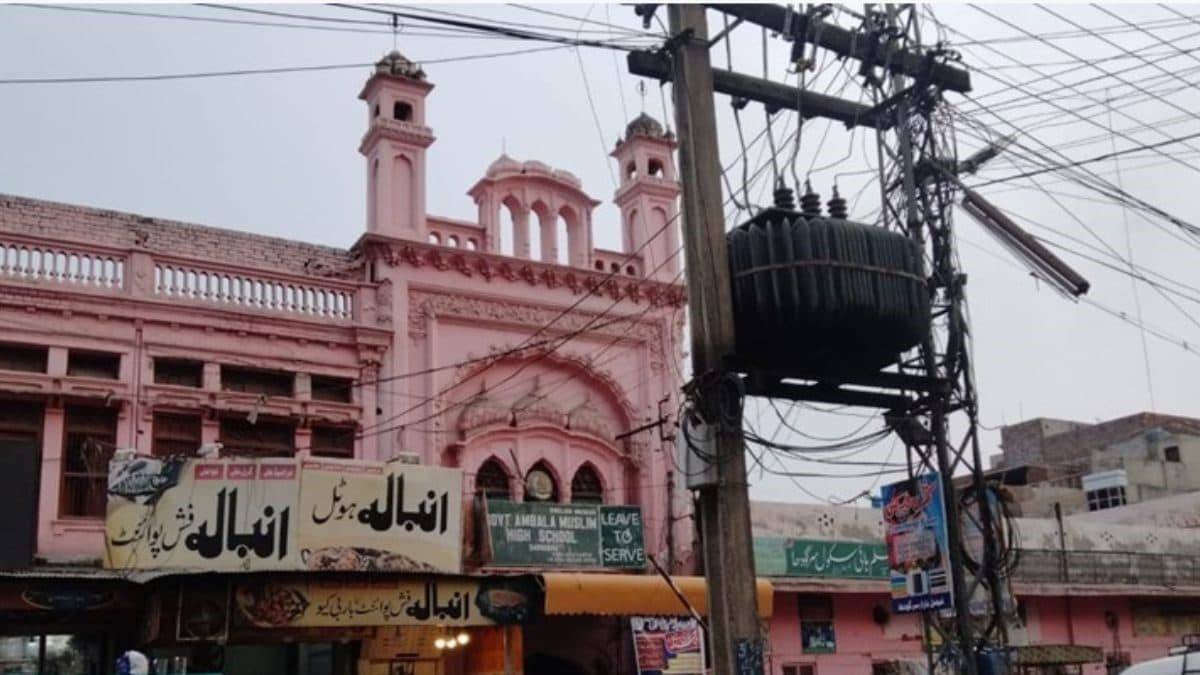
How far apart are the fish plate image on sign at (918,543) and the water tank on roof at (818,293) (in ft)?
6.82

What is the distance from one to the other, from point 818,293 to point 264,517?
9.02 metres

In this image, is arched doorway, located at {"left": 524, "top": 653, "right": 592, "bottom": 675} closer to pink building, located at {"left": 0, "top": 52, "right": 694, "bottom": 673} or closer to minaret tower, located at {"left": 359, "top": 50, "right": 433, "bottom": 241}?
pink building, located at {"left": 0, "top": 52, "right": 694, "bottom": 673}

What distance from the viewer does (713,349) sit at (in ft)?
31.1

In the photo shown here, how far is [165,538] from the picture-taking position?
15.7m

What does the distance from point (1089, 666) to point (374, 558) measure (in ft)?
51.6

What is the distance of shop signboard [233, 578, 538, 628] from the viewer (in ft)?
51.4

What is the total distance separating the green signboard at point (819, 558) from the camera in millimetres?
20875

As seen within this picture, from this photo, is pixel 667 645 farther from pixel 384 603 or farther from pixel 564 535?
pixel 384 603

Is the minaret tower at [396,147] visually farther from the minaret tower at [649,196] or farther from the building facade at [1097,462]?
the building facade at [1097,462]

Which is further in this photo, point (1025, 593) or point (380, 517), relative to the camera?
point (1025, 593)

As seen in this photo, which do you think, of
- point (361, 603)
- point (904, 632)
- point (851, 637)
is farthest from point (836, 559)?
point (361, 603)

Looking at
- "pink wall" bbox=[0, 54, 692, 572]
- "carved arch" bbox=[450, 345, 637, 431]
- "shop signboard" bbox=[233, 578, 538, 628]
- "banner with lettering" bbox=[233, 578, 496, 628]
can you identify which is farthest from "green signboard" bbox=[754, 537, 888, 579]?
"banner with lettering" bbox=[233, 578, 496, 628]

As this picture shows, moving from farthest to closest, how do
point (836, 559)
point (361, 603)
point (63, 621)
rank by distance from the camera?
point (836, 559), point (361, 603), point (63, 621)

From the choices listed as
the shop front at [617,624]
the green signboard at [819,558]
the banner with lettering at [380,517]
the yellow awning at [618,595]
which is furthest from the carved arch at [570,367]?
the yellow awning at [618,595]
